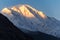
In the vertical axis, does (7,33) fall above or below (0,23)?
below

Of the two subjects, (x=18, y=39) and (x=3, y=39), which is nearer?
(x=3, y=39)

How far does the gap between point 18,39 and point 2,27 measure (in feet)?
28.2

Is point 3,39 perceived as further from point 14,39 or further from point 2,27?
point 2,27

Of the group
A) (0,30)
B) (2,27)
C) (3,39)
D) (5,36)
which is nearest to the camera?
(3,39)

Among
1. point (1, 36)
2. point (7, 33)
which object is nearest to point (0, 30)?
point (7, 33)

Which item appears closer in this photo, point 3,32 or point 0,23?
point 3,32

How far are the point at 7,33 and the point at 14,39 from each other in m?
3.17

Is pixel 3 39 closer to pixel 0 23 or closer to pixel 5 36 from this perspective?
pixel 5 36

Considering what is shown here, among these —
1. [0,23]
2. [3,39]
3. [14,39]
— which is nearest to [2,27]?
[0,23]

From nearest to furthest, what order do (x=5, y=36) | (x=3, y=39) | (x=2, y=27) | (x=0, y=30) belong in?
(x=3, y=39)
(x=5, y=36)
(x=0, y=30)
(x=2, y=27)

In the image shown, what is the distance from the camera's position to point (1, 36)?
77375 mm

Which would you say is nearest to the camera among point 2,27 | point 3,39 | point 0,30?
point 3,39

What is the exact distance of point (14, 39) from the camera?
276 feet

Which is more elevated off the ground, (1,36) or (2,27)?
(2,27)
